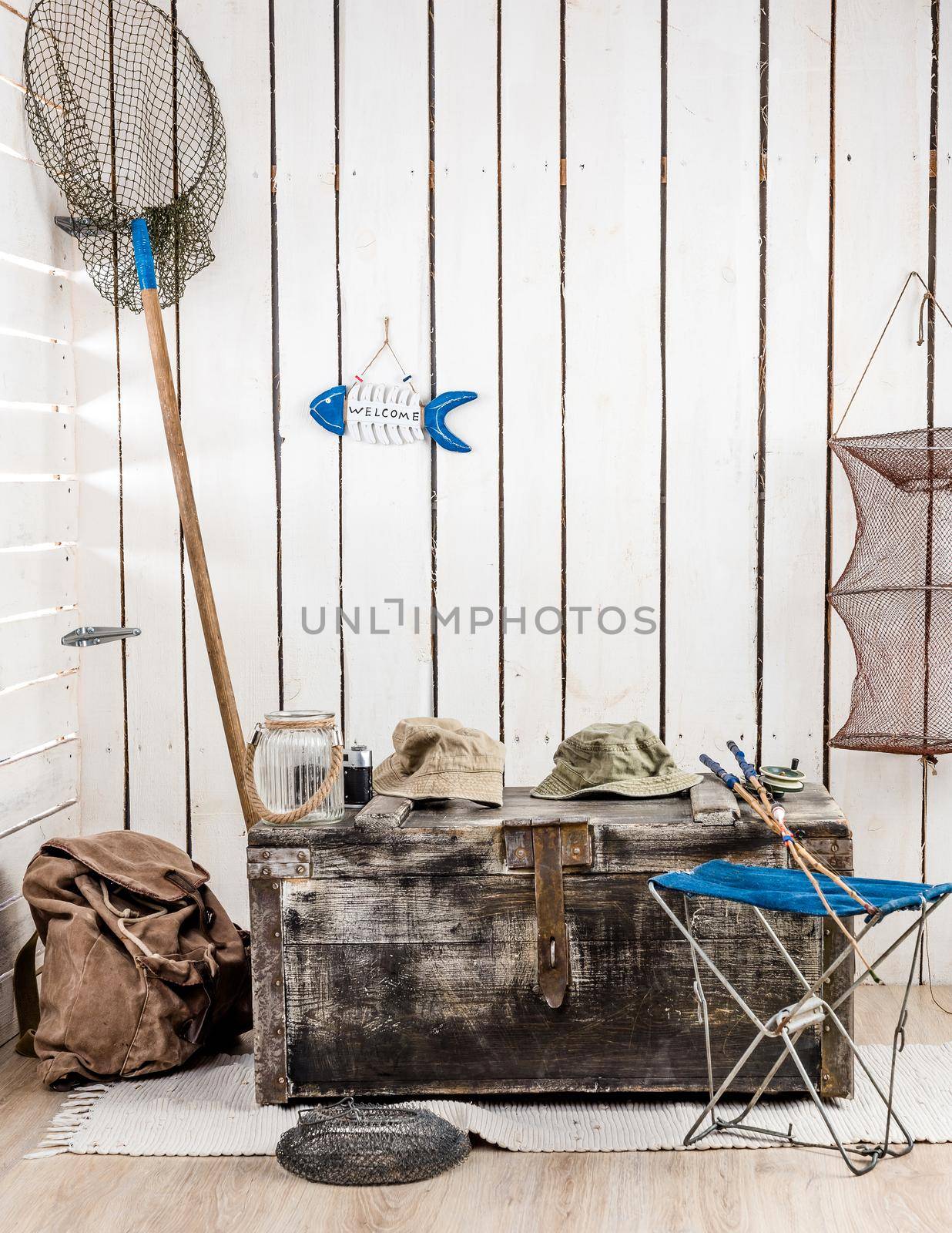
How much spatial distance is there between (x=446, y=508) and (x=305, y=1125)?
5.15ft

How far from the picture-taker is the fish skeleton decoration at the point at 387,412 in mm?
3148

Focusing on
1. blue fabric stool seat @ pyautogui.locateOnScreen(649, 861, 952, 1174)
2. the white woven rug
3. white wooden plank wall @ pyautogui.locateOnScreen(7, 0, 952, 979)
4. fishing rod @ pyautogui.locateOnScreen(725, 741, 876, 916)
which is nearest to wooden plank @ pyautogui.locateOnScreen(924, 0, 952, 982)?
white wooden plank wall @ pyautogui.locateOnScreen(7, 0, 952, 979)

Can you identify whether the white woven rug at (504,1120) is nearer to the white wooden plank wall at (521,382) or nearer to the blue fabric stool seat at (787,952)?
the blue fabric stool seat at (787,952)

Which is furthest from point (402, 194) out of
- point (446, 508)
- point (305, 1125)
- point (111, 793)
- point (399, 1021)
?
point (305, 1125)

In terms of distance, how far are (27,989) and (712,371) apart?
7.46ft

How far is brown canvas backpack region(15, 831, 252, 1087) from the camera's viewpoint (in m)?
2.56

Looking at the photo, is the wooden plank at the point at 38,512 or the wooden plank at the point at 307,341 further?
the wooden plank at the point at 307,341

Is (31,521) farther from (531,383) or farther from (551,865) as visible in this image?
(551,865)

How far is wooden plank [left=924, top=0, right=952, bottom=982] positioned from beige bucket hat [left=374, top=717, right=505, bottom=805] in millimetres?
1253

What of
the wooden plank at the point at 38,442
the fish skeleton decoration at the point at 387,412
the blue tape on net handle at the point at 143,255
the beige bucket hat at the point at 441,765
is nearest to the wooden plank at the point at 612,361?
the fish skeleton decoration at the point at 387,412

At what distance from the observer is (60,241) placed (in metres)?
3.17

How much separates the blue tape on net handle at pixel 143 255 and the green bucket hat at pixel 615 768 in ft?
4.87

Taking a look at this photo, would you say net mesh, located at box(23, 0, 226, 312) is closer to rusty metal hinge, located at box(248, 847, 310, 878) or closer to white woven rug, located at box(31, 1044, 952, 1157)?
rusty metal hinge, located at box(248, 847, 310, 878)

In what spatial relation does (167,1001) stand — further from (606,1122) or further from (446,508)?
(446,508)
